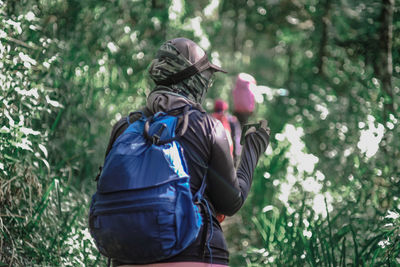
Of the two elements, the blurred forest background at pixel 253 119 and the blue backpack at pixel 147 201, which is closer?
the blue backpack at pixel 147 201

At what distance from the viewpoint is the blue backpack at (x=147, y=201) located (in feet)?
7.78

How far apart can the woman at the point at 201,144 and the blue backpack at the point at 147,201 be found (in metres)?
0.06

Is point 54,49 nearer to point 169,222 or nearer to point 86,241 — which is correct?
point 86,241

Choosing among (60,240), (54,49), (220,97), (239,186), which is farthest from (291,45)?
(239,186)

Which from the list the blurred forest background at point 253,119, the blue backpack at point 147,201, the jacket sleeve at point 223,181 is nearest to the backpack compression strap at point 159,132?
the blue backpack at point 147,201

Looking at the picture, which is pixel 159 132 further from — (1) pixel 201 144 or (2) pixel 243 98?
(2) pixel 243 98

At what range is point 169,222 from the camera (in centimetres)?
237

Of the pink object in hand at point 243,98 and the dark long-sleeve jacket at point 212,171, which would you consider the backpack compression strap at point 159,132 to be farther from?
the pink object in hand at point 243,98

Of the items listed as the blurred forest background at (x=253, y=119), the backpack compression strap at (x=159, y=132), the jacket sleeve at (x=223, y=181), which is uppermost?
the backpack compression strap at (x=159, y=132)

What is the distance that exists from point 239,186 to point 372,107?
3973mm

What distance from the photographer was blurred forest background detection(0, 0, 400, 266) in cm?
466

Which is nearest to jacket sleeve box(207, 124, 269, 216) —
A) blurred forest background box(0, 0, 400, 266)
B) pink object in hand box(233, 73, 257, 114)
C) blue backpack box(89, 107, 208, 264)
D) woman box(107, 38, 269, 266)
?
woman box(107, 38, 269, 266)

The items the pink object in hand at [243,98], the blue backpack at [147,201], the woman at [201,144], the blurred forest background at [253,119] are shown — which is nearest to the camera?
the blue backpack at [147,201]

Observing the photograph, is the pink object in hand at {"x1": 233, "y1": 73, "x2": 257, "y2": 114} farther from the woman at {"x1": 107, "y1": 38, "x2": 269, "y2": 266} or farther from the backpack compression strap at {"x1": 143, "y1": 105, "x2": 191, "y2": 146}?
the backpack compression strap at {"x1": 143, "y1": 105, "x2": 191, "y2": 146}
